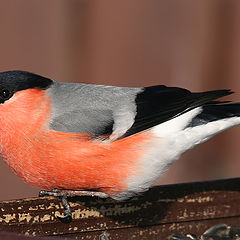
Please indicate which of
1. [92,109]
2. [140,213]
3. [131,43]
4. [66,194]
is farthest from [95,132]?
[131,43]

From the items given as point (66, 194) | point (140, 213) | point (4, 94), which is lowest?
point (140, 213)

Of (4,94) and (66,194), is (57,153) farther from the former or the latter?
(4,94)

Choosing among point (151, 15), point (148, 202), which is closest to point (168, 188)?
point (148, 202)

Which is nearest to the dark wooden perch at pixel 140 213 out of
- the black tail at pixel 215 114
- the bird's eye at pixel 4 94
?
the black tail at pixel 215 114

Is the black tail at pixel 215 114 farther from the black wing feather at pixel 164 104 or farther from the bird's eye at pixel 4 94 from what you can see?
the bird's eye at pixel 4 94

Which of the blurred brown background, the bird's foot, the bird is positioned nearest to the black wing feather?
the bird

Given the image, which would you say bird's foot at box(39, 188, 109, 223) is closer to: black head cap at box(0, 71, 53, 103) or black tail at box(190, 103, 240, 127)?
black head cap at box(0, 71, 53, 103)
